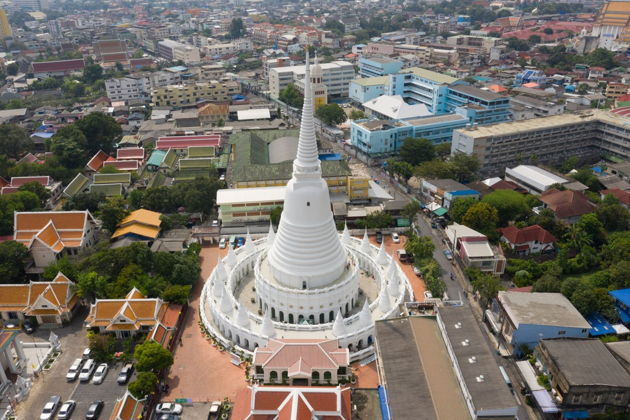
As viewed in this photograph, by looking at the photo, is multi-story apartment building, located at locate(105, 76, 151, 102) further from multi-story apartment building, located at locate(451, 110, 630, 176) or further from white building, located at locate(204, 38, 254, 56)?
multi-story apartment building, located at locate(451, 110, 630, 176)

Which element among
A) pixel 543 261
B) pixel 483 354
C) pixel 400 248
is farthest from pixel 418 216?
pixel 483 354

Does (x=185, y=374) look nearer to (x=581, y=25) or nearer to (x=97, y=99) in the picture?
(x=97, y=99)

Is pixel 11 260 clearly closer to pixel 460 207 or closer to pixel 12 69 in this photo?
pixel 460 207

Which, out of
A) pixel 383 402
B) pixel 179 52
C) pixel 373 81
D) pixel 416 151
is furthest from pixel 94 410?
pixel 179 52

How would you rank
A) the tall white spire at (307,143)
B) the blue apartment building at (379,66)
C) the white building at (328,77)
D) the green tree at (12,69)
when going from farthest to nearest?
1. the green tree at (12,69)
2. the blue apartment building at (379,66)
3. the white building at (328,77)
4. the tall white spire at (307,143)

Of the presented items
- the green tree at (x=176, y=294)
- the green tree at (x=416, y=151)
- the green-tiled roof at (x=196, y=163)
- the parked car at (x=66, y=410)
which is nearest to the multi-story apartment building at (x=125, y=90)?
the green-tiled roof at (x=196, y=163)

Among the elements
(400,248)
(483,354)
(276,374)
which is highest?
(483,354)

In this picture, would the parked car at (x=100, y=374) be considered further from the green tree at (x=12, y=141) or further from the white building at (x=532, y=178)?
the white building at (x=532, y=178)
